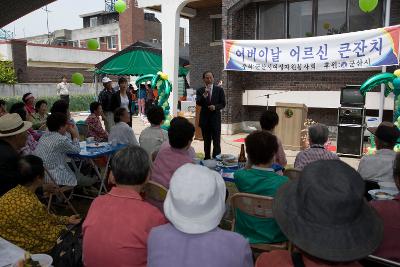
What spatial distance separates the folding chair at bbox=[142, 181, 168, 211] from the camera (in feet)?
9.75

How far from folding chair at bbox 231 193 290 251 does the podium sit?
6.23 m

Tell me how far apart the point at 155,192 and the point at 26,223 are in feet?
3.27

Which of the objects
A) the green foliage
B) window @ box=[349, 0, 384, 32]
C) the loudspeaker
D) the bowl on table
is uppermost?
window @ box=[349, 0, 384, 32]

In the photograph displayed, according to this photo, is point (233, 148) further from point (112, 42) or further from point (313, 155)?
point (112, 42)

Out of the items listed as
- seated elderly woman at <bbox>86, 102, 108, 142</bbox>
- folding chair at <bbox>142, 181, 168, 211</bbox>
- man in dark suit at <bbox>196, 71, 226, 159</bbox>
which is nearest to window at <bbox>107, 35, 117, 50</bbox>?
man in dark suit at <bbox>196, 71, 226, 159</bbox>

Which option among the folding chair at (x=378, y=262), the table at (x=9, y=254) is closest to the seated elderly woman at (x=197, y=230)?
the folding chair at (x=378, y=262)

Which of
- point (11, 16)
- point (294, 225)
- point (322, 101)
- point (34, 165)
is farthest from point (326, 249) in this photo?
point (322, 101)

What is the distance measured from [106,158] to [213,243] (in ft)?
14.3

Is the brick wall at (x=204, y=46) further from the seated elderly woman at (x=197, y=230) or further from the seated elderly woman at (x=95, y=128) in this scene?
the seated elderly woman at (x=197, y=230)

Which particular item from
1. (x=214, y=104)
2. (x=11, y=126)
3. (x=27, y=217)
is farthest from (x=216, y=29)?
(x=27, y=217)

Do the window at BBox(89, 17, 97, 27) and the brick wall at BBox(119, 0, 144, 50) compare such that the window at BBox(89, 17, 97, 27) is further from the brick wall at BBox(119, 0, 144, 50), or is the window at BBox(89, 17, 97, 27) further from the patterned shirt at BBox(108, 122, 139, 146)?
the patterned shirt at BBox(108, 122, 139, 146)

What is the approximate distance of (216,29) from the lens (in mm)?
13469

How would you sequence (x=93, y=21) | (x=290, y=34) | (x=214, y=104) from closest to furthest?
(x=214, y=104) < (x=290, y=34) < (x=93, y=21)

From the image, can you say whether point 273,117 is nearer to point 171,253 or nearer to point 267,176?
point 267,176
